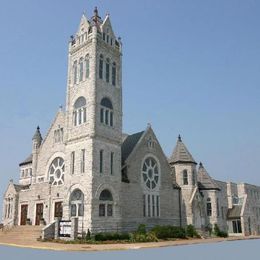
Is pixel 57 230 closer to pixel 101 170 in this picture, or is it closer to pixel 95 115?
pixel 101 170

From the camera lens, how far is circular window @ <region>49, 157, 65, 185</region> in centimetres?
4231

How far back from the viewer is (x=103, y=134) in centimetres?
3784

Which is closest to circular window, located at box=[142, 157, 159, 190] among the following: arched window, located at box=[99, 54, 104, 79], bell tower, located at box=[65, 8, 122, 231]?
bell tower, located at box=[65, 8, 122, 231]

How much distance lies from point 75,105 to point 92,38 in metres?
8.08

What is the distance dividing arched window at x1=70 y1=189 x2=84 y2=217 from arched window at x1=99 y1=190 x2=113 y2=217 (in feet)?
6.41

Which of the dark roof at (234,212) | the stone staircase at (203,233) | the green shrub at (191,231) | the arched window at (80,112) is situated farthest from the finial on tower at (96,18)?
the dark roof at (234,212)

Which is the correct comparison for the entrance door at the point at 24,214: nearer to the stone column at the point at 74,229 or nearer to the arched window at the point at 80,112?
the stone column at the point at 74,229

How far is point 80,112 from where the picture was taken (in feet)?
130

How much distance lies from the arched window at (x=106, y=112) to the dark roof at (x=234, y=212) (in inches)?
1111

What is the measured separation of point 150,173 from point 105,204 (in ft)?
32.6

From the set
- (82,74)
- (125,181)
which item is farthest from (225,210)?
(82,74)

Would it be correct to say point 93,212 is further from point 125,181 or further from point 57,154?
point 57,154

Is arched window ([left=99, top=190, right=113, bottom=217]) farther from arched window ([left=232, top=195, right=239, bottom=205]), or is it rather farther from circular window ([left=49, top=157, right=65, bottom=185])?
arched window ([left=232, top=195, right=239, bottom=205])

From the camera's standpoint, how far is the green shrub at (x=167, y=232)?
122ft
